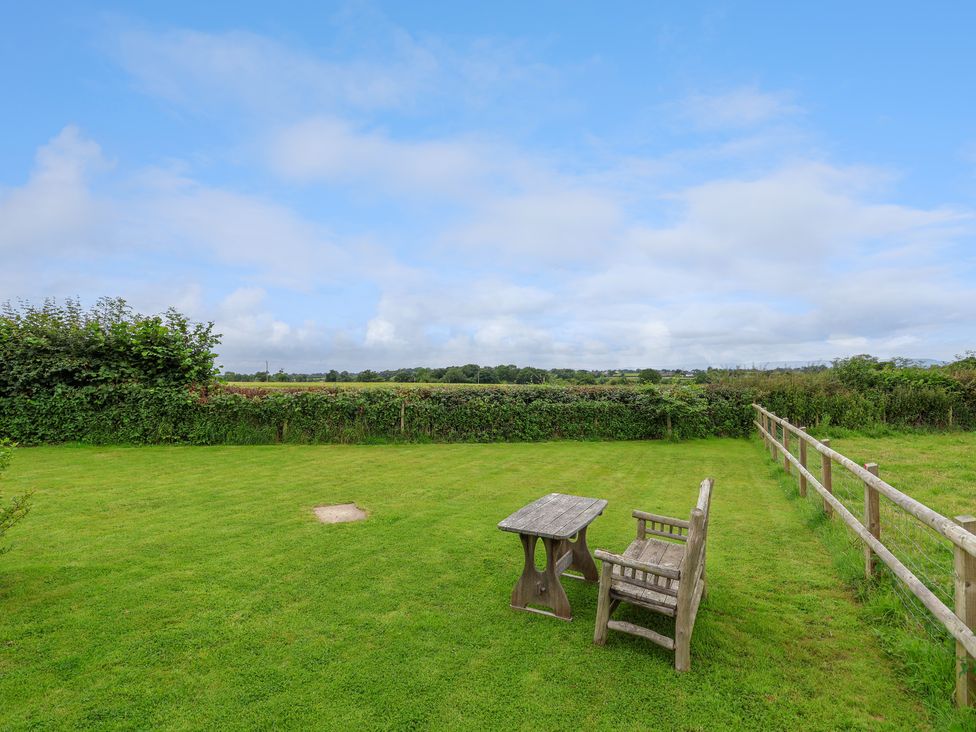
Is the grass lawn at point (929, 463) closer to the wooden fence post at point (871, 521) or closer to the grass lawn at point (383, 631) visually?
the grass lawn at point (383, 631)

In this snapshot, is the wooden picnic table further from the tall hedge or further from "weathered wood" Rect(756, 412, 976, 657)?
the tall hedge

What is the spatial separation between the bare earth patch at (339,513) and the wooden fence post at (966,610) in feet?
19.3

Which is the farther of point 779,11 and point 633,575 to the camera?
point 779,11

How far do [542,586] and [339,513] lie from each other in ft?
12.7

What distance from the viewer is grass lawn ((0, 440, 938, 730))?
2.70 m

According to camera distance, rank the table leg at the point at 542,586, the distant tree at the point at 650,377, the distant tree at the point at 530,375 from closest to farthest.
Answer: the table leg at the point at 542,586
the distant tree at the point at 650,377
the distant tree at the point at 530,375

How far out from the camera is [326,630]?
3549 mm

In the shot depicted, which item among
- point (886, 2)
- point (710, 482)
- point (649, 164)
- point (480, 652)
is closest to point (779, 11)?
point (886, 2)

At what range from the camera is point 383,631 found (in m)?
3.55

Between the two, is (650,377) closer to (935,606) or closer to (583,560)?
(583,560)

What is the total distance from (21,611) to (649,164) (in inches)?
642

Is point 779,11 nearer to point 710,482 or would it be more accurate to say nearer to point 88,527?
point 710,482

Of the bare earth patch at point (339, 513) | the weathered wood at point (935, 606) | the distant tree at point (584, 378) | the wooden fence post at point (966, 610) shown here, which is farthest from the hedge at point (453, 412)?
the wooden fence post at point (966, 610)

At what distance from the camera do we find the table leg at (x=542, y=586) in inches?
150
